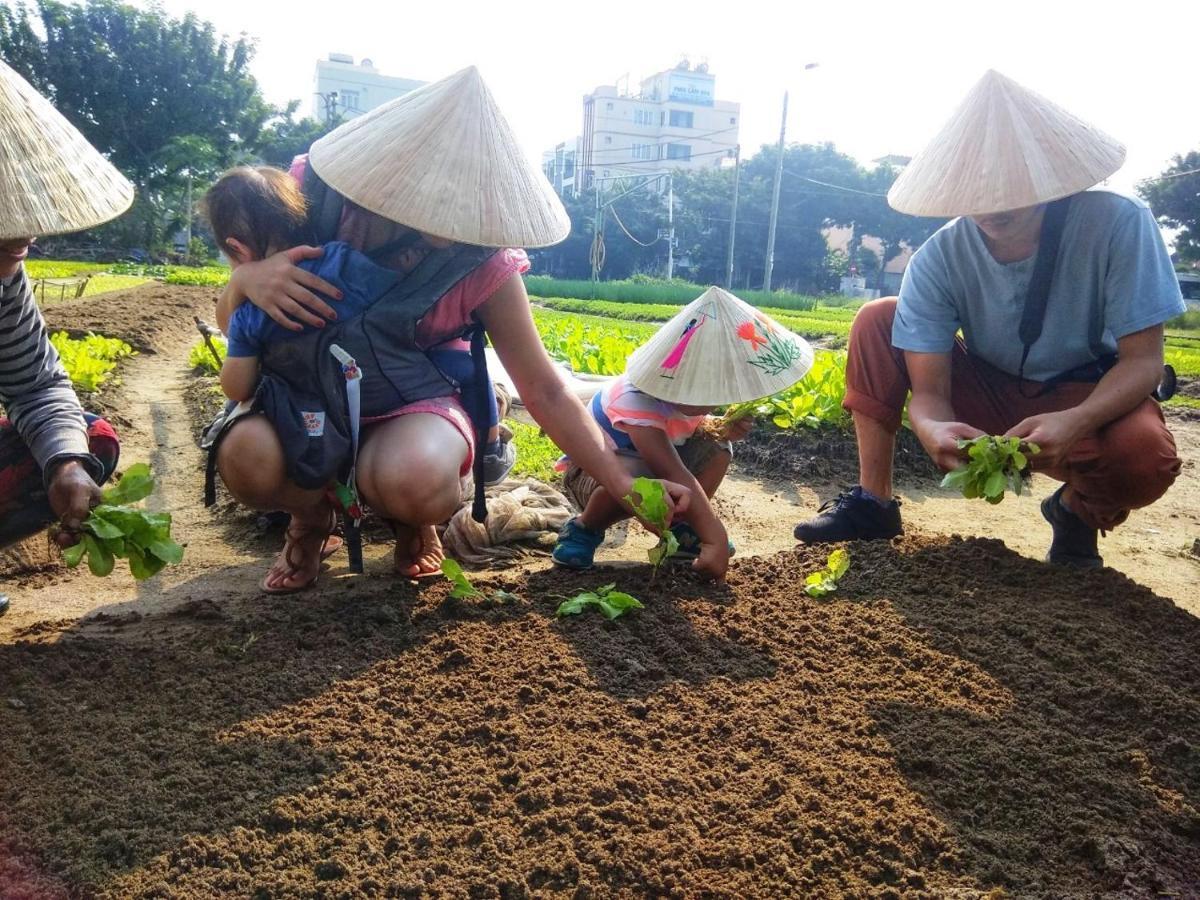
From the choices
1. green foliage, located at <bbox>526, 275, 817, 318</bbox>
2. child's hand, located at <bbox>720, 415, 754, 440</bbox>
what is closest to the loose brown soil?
child's hand, located at <bbox>720, 415, 754, 440</bbox>

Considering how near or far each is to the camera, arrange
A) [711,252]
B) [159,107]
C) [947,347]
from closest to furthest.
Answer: [947,347] < [159,107] < [711,252]

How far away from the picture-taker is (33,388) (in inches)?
95.5

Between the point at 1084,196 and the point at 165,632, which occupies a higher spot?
the point at 1084,196

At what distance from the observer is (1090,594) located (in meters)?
2.64

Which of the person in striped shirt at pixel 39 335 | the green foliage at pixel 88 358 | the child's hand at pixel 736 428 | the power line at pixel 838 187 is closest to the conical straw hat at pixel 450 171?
the person in striped shirt at pixel 39 335

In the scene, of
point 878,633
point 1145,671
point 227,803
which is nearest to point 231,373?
point 227,803

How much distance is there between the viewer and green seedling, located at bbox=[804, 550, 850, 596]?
2.70 metres

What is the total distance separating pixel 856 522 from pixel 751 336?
768 millimetres

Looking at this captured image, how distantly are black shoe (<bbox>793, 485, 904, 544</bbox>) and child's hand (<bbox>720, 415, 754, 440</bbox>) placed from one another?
408mm

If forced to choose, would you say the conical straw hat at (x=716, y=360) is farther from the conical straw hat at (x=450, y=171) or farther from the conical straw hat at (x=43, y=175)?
the conical straw hat at (x=43, y=175)

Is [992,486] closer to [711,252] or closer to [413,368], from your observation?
[413,368]

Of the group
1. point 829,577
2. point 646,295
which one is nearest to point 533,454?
point 829,577

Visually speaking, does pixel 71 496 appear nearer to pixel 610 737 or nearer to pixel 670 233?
pixel 610 737

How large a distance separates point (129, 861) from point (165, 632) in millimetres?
1033
